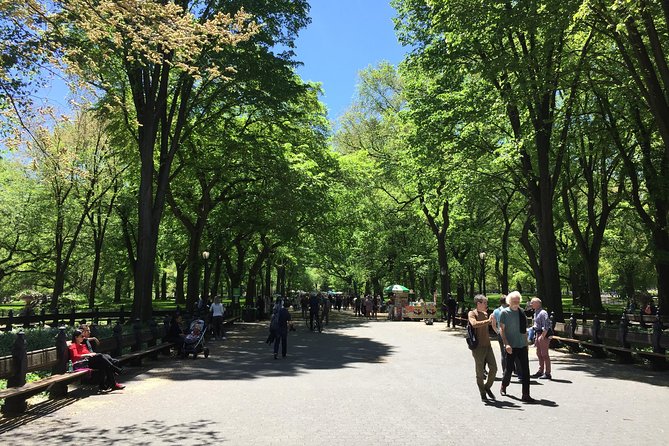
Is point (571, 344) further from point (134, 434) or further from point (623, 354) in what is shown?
point (134, 434)

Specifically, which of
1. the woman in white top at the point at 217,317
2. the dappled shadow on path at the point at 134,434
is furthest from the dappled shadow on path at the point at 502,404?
the woman in white top at the point at 217,317

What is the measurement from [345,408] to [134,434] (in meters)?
2.93

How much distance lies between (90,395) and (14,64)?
6533 millimetres

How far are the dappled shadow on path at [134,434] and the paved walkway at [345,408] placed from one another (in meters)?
0.01

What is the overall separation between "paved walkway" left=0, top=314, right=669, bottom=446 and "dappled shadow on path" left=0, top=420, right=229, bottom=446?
0.04 ft

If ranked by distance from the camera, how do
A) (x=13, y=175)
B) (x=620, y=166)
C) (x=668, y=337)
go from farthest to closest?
(x=13, y=175) → (x=620, y=166) → (x=668, y=337)

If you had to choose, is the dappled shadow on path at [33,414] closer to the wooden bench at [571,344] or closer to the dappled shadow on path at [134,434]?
the dappled shadow on path at [134,434]

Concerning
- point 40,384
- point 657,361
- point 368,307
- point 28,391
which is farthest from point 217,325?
point 368,307

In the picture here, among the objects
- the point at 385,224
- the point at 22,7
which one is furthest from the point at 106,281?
the point at 22,7

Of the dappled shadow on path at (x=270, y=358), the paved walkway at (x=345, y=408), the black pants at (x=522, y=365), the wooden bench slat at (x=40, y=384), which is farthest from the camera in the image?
the dappled shadow on path at (x=270, y=358)

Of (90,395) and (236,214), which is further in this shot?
(236,214)

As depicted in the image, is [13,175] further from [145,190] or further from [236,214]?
[145,190]

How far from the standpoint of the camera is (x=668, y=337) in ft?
37.7

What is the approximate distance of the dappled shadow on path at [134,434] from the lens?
235 inches
